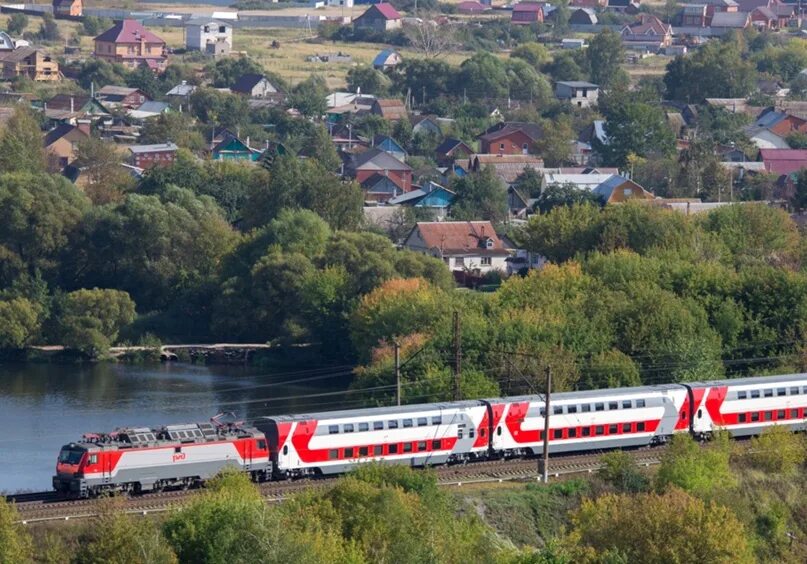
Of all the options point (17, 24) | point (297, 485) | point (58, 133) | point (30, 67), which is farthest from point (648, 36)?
point (297, 485)

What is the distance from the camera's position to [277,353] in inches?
1527

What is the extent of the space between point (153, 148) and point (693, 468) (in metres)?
36.4

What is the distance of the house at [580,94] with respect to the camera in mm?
71812

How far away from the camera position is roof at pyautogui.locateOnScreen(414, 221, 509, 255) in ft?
149

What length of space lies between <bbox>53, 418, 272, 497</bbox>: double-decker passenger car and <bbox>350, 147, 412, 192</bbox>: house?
31938mm

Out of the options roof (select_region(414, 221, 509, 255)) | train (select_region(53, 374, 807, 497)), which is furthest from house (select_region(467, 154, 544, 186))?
train (select_region(53, 374, 807, 497))

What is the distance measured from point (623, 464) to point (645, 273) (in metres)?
10.4

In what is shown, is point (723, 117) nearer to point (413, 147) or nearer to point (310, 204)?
point (413, 147)

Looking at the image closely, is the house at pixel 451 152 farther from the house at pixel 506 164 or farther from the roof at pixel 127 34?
the roof at pixel 127 34

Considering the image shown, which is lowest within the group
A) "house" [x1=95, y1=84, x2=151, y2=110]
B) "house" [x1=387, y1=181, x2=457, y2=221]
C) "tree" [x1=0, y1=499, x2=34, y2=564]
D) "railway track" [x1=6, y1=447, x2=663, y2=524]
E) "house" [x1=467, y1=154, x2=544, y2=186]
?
"house" [x1=95, y1=84, x2=151, y2=110]

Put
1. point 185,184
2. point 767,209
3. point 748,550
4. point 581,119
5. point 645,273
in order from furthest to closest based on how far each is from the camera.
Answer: point 581,119, point 185,184, point 767,209, point 645,273, point 748,550

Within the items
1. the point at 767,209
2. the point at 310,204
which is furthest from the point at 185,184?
the point at 767,209

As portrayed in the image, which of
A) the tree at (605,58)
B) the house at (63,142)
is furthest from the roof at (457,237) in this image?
the tree at (605,58)

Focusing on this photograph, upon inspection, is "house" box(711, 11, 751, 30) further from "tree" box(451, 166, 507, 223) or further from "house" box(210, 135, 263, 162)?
"tree" box(451, 166, 507, 223)
